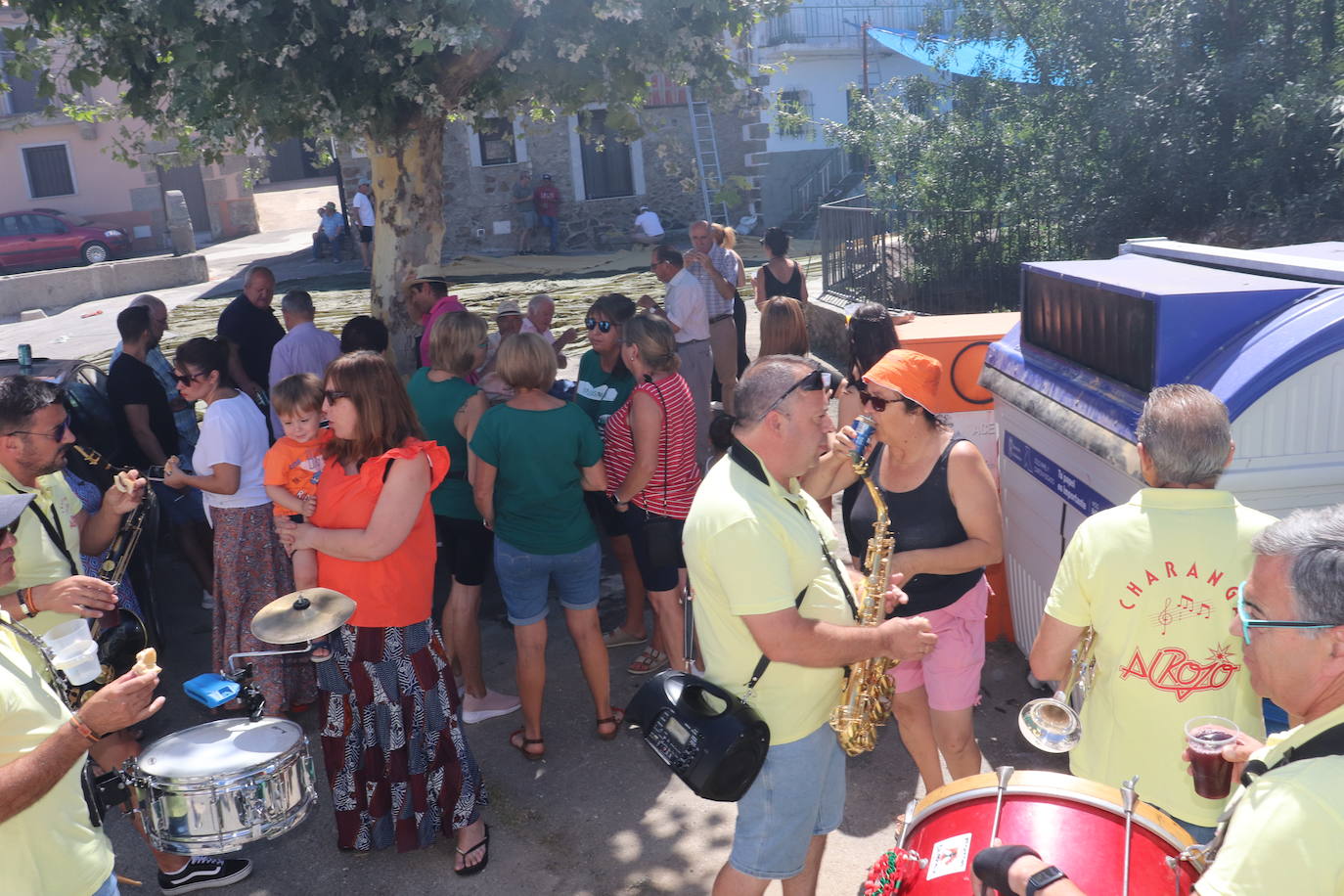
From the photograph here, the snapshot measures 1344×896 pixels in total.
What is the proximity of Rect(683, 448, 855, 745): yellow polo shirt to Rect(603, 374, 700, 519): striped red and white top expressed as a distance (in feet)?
6.36

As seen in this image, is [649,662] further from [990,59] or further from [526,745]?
[990,59]

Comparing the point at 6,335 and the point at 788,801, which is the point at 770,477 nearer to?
the point at 788,801

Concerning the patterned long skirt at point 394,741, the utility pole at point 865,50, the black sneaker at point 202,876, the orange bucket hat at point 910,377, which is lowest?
the black sneaker at point 202,876

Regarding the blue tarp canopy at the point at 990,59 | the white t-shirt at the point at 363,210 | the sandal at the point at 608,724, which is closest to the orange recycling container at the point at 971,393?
the sandal at the point at 608,724

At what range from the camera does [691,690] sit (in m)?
2.99

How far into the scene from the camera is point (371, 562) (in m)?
3.94

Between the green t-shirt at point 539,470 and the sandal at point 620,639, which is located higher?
the green t-shirt at point 539,470

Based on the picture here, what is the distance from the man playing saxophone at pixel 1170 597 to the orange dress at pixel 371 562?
224 centimetres

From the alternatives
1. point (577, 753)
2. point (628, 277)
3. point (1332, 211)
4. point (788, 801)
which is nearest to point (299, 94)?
point (577, 753)

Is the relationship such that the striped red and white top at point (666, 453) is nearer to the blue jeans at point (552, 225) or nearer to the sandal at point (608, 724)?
the sandal at point (608, 724)

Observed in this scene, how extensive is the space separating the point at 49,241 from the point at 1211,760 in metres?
29.5

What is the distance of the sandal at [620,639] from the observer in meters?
6.01

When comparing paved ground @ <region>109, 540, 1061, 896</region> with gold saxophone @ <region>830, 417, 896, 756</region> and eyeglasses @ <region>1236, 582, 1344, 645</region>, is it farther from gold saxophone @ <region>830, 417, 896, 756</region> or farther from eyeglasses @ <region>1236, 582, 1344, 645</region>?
eyeglasses @ <region>1236, 582, 1344, 645</region>

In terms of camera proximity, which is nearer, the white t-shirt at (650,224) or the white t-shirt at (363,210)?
the white t-shirt at (363,210)
